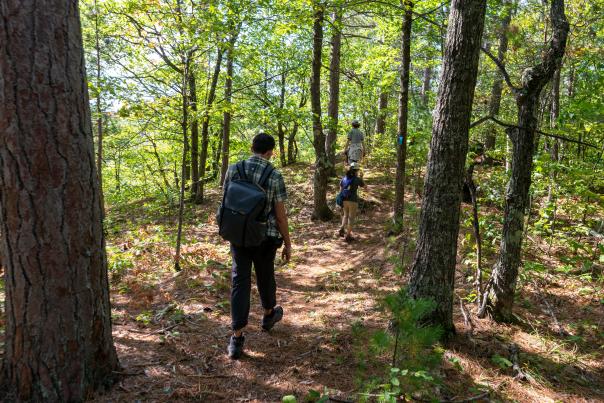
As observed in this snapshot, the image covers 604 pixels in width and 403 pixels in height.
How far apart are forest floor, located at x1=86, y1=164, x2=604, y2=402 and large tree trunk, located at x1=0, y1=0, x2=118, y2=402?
1.65 feet

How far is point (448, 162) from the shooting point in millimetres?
3494

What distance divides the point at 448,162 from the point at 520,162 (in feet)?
3.74

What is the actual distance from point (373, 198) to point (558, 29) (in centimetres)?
783

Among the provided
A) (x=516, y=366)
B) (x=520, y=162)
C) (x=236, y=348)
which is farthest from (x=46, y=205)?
(x=520, y=162)

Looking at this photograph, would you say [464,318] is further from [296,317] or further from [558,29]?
[558,29]

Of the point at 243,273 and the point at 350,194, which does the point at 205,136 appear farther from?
the point at 243,273

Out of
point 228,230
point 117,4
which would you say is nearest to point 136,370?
point 228,230

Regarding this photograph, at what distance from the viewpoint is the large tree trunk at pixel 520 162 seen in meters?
3.77

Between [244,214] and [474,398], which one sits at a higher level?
[244,214]

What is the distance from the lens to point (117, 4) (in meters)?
8.75

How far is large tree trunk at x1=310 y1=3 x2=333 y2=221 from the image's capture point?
9281 millimetres

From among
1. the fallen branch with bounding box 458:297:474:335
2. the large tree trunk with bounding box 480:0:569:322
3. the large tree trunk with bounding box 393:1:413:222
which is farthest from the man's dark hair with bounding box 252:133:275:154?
the large tree trunk with bounding box 393:1:413:222

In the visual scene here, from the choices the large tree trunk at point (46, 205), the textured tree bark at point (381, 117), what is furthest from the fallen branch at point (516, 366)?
the textured tree bark at point (381, 117)

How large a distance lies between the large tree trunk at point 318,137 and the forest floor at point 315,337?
123 inches
